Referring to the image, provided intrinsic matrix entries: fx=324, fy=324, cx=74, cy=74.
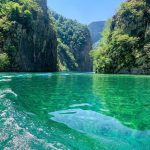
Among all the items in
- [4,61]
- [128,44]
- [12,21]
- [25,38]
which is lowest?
[4,61]

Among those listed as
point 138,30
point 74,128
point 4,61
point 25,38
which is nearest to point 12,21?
point 25,38

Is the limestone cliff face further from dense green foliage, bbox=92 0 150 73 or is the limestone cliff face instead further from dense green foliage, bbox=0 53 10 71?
dense green foliage, bbox=0 53 10 71

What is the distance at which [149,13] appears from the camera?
99.6 m

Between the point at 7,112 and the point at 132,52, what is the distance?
85310mm

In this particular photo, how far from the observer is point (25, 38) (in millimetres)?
114625

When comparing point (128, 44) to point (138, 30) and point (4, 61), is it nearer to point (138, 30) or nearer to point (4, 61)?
point (138, 30)

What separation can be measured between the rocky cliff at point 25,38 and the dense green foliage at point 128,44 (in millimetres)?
24688

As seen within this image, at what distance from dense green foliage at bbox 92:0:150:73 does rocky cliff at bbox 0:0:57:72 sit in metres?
24.7

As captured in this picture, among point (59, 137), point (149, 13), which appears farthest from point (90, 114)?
point (149, 13)

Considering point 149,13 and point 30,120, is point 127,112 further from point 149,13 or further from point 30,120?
point 149,13

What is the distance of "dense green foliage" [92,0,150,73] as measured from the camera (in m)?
91.8

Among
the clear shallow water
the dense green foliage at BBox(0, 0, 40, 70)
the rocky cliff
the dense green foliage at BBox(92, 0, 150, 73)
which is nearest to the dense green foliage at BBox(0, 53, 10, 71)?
the rocky cliff

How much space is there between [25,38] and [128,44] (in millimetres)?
38241

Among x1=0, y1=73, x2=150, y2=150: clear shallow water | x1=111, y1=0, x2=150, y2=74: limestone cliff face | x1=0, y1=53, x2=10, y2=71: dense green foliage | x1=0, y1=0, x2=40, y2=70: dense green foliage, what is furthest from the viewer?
x1=0, y1=0, x2=40, y2=70: dense green foliage
